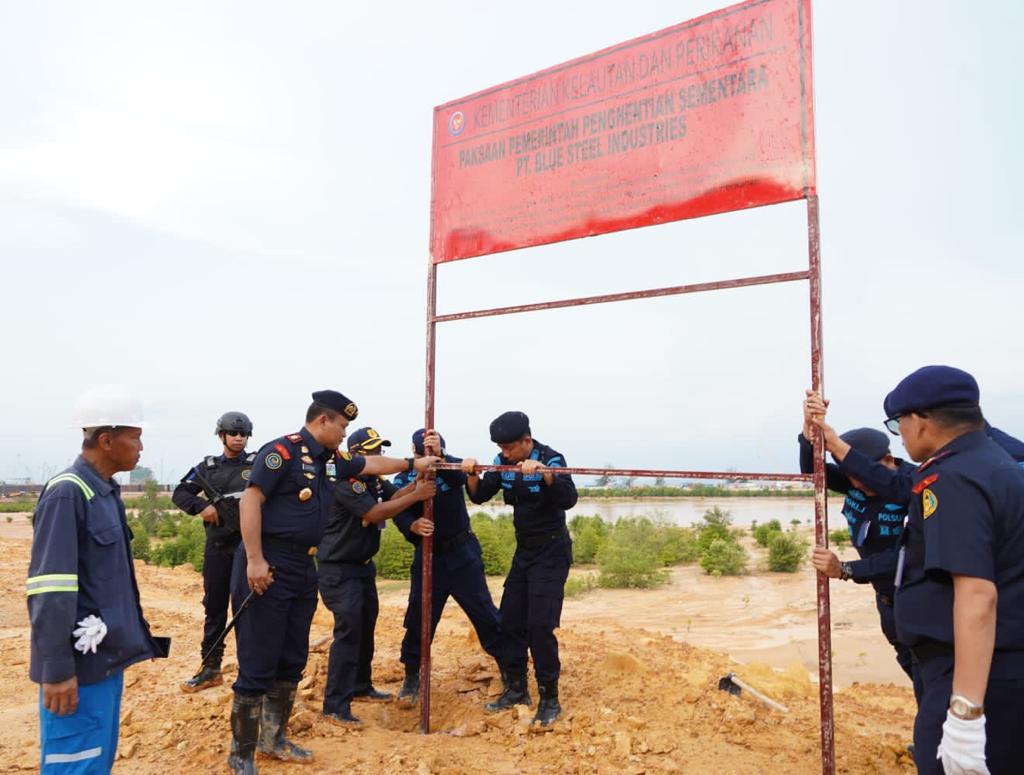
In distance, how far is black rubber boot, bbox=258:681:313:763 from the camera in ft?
13.6

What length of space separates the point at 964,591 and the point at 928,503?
0.98 feet

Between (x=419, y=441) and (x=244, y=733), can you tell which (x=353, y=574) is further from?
(x=244, y=733)

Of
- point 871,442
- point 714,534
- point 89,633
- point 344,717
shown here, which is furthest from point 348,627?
point 714,534

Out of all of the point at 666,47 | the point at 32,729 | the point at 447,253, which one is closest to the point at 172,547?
the point at 32,729

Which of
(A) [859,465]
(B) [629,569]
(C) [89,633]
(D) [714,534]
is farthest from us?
(D) [714,534]

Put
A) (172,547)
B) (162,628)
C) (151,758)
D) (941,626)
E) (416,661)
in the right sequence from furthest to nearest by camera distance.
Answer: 1. (172,547)
2. (162,628)
3. (416,661)
4. (151,758)
5. (941,626)

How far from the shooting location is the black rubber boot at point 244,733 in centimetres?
387

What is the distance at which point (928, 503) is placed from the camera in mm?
2410

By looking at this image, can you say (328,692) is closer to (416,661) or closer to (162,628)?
(416,661)

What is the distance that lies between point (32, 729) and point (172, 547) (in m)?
14.0

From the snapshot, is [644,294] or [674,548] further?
[674,548]

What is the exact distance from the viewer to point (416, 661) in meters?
5.53

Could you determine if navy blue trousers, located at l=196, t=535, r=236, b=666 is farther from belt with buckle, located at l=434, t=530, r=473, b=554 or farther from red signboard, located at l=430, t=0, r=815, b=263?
red signboard, located at l=430, t=0, r=815, b=263

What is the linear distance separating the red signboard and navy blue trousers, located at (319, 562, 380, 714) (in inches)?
90.9
